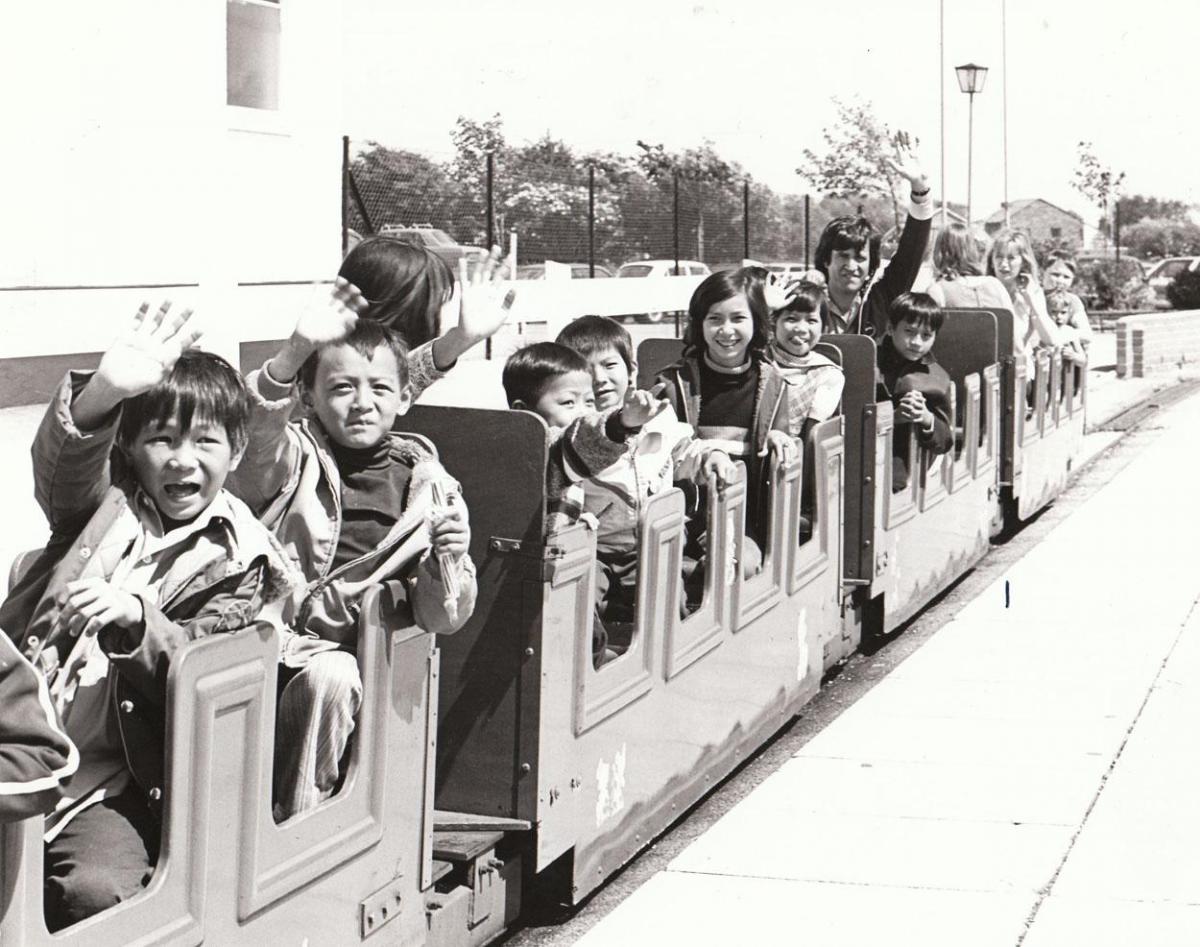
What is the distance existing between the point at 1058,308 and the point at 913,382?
467 cm

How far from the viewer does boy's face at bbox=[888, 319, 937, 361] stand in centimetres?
815

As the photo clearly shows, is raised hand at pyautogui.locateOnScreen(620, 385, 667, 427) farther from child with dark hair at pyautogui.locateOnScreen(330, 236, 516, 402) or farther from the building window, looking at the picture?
the building window

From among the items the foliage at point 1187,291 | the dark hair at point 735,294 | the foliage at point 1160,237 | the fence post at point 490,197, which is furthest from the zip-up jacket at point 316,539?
the foliage at point 1160,237

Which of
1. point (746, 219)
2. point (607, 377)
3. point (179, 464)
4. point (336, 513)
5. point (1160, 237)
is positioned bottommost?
point (336, 513)

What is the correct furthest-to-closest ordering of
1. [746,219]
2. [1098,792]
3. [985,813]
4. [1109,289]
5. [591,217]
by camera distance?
[1109,289] < [746,219] < [591,217] < [1098,792] < [985,813]

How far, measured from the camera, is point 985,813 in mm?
5332

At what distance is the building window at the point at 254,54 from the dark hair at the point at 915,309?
32.2 ft

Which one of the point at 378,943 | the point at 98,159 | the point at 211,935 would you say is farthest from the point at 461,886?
the point at 98,159

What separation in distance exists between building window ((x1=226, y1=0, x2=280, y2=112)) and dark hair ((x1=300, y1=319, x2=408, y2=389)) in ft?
43.3

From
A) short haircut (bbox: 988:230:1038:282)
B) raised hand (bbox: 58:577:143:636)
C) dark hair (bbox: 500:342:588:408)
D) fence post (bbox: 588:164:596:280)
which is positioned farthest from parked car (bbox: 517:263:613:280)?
raised hand (bbox: 58:577:143:636)

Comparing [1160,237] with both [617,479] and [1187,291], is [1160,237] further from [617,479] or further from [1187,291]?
[617,479]

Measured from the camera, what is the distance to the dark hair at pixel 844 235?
7934 mm

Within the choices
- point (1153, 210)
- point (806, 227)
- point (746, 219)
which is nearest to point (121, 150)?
point (746, 219)

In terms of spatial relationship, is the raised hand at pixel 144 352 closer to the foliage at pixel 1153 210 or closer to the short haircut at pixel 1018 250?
the short haircut at pixel 1018 250
